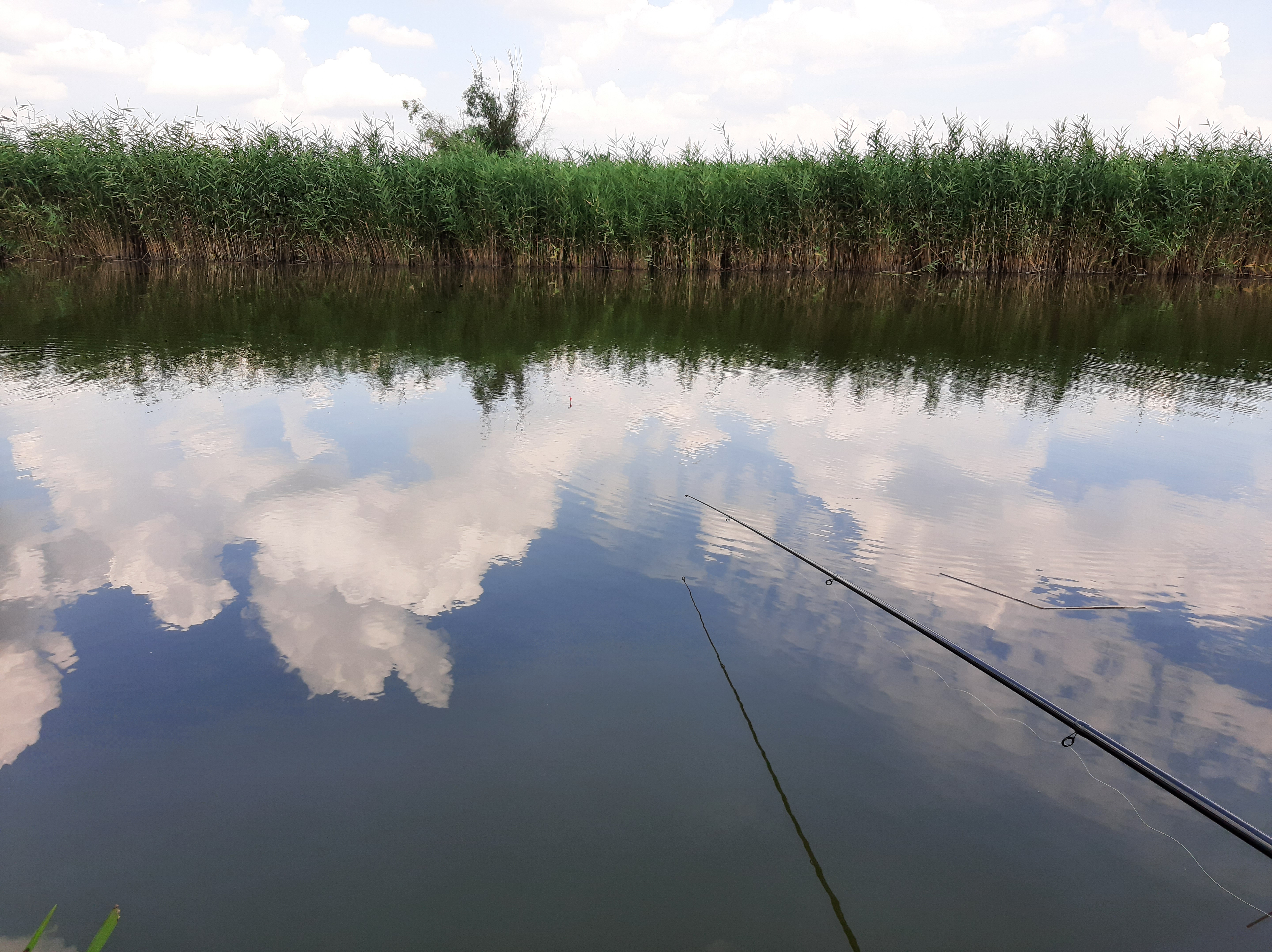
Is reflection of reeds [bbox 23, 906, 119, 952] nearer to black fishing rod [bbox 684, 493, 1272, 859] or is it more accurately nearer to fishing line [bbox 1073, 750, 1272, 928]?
black fishing rod [bbox 684, 493, 1272, 859]

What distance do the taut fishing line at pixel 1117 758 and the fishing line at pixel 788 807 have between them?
0.60 feet

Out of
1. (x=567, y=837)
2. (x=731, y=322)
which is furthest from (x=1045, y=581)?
(x=731, y=322)

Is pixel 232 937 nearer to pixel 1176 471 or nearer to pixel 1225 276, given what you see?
pixel 1176 471

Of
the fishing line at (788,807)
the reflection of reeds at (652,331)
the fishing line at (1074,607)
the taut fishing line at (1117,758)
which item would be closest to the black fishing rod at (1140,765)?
the taut fishing line at (1117,758)

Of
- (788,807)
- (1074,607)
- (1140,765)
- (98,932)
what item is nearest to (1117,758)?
(1140,765)

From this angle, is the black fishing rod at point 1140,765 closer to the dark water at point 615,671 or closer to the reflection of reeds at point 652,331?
the dark water at point 615,671

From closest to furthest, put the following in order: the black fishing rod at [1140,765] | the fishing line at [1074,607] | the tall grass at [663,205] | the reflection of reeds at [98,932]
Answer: the reflection of reeds at [98,932] < the black fishing rod at [1140,765] < the fishing line at [1074,607] < the tall grass at [663,205]

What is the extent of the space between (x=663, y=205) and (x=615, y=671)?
11.6 metres

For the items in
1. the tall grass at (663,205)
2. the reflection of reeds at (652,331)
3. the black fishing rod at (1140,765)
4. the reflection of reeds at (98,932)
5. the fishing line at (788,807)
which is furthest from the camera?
the tall grass at (663,205)

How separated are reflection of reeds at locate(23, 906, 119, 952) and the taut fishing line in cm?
140

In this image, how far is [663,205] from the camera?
12.7m

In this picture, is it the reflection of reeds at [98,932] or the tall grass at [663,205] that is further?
the tall grass at [663,205]

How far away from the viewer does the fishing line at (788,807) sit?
1.48m

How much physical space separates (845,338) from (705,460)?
4.14 meters
